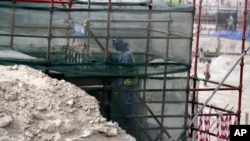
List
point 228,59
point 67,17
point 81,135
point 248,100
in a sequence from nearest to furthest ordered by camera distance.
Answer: point 81,135 < point 67,17 < point 248,100 < point 228,59

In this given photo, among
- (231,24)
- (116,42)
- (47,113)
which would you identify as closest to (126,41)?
(116,42)

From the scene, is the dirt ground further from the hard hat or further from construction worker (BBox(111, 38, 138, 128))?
the hard hat

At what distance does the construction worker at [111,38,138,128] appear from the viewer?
9.12 m

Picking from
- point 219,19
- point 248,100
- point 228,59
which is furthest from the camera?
point 219,19

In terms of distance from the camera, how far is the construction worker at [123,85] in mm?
9125

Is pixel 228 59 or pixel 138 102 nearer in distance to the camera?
pixel 138 102

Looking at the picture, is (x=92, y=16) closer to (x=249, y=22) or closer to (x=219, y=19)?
(x=249, y=22)

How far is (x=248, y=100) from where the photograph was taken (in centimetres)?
2806

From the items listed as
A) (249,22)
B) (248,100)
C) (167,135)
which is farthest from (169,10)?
(249,22)

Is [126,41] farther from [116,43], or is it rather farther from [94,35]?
[94,35]

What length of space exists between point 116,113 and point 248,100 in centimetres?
1969

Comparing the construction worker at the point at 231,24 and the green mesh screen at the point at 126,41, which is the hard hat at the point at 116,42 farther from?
the construction worker at the point at 231,24

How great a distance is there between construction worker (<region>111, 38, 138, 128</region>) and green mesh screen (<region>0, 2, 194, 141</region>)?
0.08 m

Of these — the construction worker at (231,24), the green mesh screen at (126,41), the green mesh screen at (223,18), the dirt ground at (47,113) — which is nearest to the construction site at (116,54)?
the green mesh screen at (126,41)
